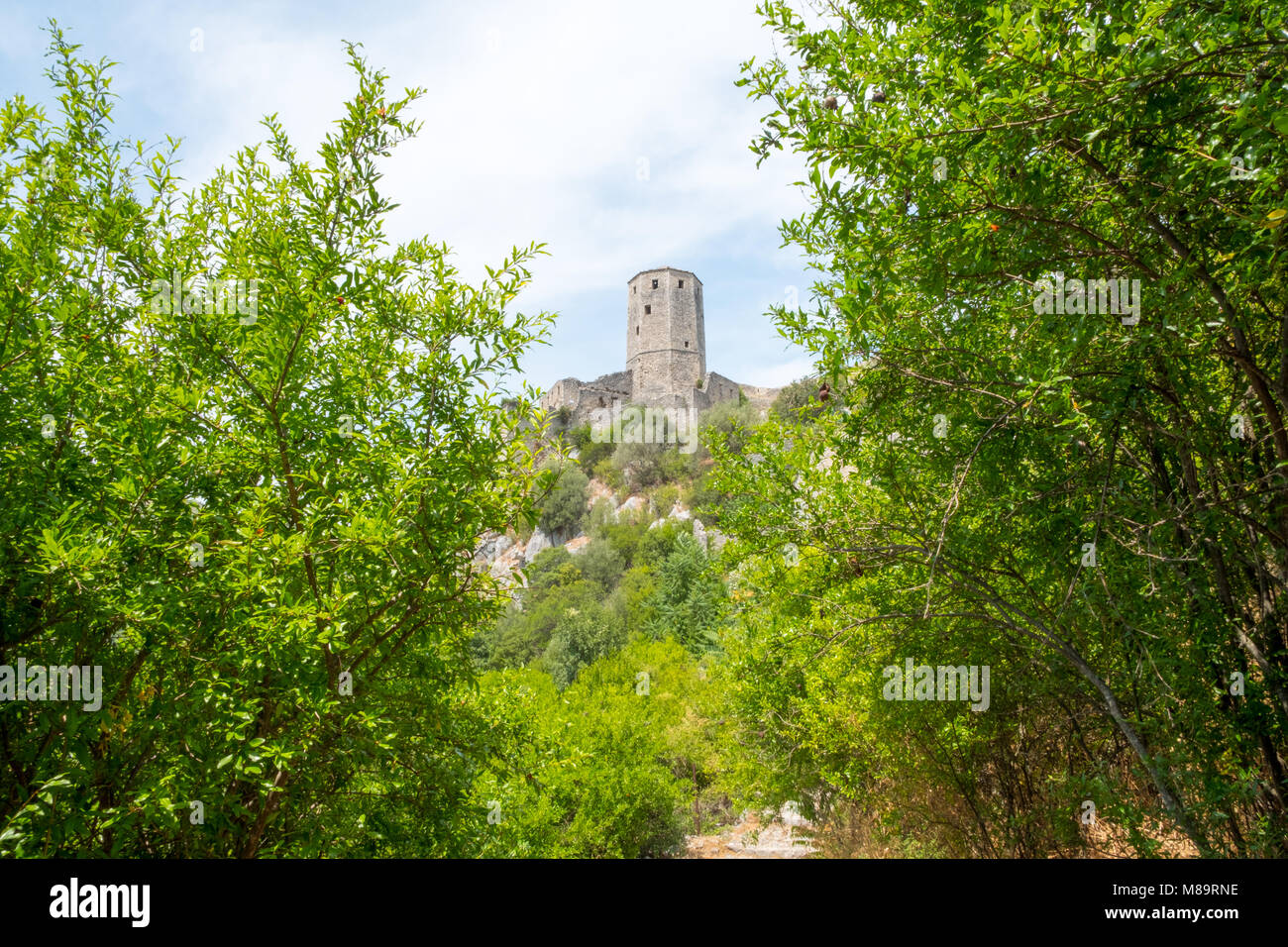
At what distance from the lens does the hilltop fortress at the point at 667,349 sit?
2438 inches

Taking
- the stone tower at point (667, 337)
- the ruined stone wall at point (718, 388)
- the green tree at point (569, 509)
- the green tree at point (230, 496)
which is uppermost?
the stone tower at point (667, 337)

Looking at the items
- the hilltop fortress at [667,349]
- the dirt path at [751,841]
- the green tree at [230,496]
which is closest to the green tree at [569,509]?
the hilltop fortress at [667,349]

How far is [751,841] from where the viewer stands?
2141cm

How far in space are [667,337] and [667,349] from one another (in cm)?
96

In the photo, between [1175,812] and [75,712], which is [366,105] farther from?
[1175,812]

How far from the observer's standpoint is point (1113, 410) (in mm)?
4117

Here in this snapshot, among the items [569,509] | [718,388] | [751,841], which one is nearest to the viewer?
[751,841]

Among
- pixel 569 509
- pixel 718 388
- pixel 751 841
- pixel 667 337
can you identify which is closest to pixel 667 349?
pixel 667 337

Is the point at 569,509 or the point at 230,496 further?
the point at 569,509

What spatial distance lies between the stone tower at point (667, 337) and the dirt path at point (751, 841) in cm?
4045

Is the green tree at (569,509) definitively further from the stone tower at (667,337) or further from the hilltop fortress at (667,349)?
the stone tower at (667,337)

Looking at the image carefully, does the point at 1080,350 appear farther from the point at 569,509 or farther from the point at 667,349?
the point at 667,349

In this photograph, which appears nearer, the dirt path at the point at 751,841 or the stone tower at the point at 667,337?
the dirt path at the point at 751,841
